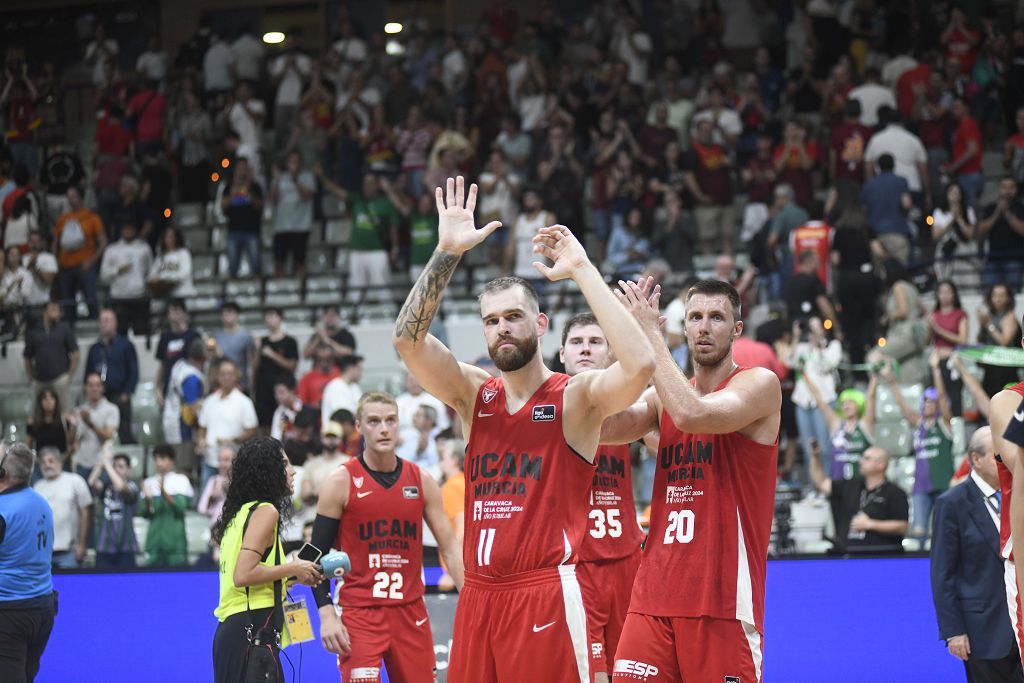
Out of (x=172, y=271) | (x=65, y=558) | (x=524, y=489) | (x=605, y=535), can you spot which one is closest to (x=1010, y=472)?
(x=524, y=489)

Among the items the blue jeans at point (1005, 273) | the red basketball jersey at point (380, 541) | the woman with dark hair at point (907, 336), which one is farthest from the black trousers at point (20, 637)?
the blue jeans at point (1005, 273)

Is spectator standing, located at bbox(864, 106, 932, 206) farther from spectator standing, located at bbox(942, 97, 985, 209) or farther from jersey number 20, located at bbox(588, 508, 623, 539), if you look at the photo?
jersey number 20, located at bbox(588, 508, 623, 539)

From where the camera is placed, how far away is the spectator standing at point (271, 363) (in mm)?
16047

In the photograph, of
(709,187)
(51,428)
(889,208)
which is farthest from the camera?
(709,187)

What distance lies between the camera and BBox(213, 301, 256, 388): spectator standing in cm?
1672

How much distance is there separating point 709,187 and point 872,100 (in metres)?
2.56

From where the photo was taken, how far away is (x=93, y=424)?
52.6 feet

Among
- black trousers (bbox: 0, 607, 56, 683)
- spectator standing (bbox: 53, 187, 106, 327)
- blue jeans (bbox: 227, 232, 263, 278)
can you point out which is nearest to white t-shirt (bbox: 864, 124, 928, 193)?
blue jeans (bbox: 227, 232, 263, 278)

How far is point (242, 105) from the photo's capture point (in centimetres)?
2131

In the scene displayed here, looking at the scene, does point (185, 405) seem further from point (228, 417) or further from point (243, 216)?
point (243, 216)

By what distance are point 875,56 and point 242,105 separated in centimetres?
979

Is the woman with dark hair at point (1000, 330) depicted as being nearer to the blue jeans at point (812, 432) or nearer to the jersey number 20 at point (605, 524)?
the blue jeans at point (812, 432)

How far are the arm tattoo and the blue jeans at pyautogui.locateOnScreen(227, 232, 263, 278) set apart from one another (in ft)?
47.3

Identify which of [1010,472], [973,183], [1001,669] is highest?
[973,183]
